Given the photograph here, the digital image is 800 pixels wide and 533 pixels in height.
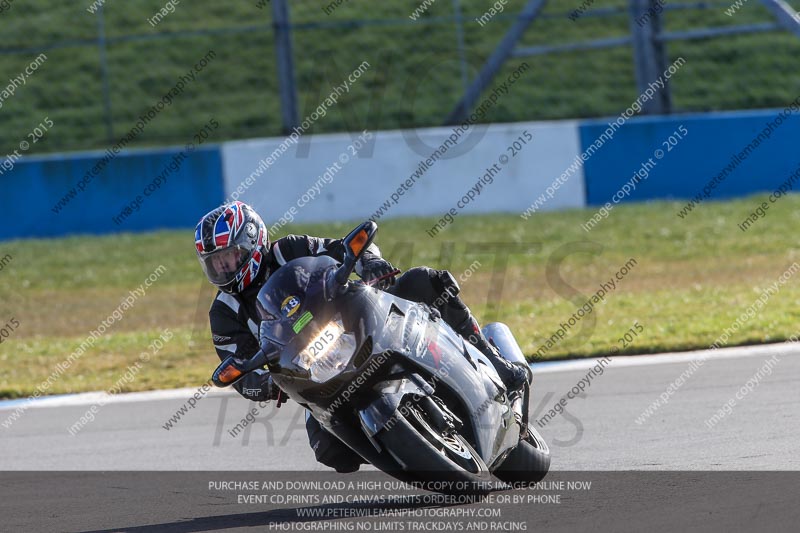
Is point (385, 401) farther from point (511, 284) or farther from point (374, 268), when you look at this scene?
point (511, 284)

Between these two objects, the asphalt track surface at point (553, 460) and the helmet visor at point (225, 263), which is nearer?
the asphalt track surface at point (553, 460)

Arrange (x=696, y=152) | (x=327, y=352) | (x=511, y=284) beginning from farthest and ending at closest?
(x=696, y=152) → (x=511, y=284) → (x=327, y=352)

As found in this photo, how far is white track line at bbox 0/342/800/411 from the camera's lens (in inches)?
383

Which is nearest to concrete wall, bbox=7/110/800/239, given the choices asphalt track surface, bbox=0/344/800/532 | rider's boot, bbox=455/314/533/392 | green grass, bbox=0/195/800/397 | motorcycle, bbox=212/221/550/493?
green grass, bbox=0/195/800/397

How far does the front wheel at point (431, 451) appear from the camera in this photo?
16.7 ft

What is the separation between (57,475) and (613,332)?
220 inches

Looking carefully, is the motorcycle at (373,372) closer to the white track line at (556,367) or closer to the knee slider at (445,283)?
the knee slider at (445,283)

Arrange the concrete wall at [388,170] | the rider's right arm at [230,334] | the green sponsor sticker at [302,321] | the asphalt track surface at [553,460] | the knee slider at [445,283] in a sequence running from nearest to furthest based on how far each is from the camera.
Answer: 1. the green sponsor sticker at [302,321]
2. the asphalt track surface at [553,460]
3. the knee slider at [445,283]
4. the rider's right arm at [230,334]
5. the concrete wall at [388,170]

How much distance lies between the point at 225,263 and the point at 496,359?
4.77ft

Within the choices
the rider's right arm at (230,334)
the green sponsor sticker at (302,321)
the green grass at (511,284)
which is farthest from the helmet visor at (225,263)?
the green grass at (511,284)

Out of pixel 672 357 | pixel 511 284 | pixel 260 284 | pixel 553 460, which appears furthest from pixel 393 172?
pixel 260 284

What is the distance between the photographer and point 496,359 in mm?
6066

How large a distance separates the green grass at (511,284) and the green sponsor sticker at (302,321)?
5.71 meters

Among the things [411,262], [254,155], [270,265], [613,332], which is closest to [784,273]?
[613,332]
